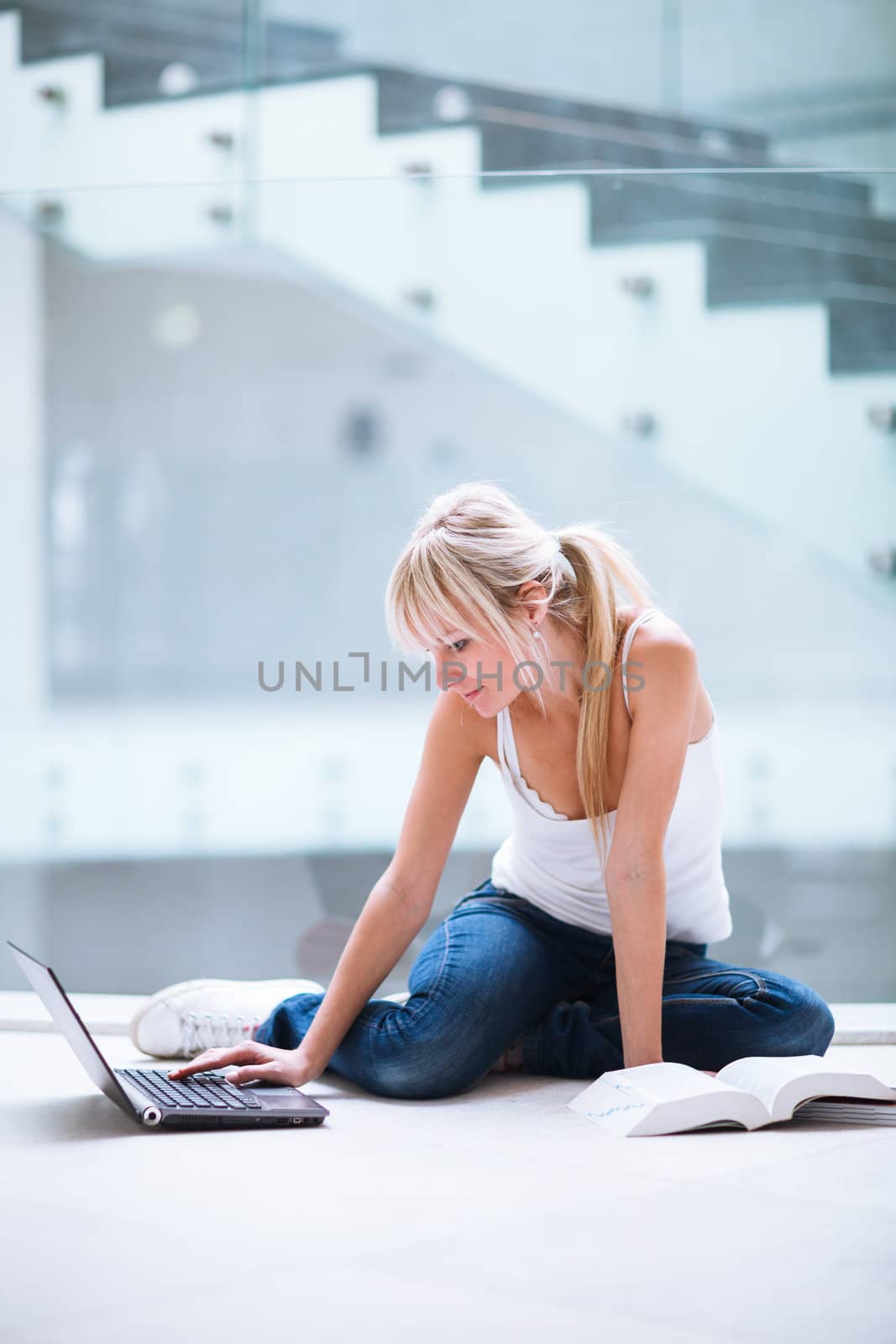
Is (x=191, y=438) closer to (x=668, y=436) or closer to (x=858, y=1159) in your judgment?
(x=668, y=436)

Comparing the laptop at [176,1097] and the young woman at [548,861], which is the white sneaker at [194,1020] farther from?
the laptop at [176,1097]

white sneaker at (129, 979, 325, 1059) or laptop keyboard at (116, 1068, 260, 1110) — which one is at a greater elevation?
laptop keyboard at (116, 1068, 260, 1110)

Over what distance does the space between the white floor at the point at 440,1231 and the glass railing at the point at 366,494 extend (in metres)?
0.74

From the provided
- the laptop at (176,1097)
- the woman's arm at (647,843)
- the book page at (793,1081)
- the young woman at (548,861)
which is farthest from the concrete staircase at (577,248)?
the laptop at (176,1097)

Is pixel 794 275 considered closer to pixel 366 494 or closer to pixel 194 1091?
pixel 366 494

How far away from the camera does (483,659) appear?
134cm

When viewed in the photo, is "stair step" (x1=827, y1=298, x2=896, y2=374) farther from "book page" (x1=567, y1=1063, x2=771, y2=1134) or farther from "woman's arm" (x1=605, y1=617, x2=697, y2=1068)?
"book page" (x1=567, y1=1063, x2=771, y2=1134)

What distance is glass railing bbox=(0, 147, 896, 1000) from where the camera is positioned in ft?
6.24

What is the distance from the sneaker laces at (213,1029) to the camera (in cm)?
156

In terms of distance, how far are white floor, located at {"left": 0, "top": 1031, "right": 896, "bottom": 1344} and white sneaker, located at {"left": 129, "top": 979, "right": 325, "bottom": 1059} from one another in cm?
23

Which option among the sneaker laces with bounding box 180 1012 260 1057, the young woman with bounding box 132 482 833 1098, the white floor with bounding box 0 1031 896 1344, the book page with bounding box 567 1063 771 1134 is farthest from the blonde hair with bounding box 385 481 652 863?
the sneaker laces with bounding box 180 1012 260 1057

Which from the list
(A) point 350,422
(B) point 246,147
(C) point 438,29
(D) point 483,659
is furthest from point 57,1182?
(C) point 438,29

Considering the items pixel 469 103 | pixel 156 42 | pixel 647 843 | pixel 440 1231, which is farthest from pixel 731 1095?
pixel 156 42

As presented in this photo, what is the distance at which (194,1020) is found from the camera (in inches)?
61.7
